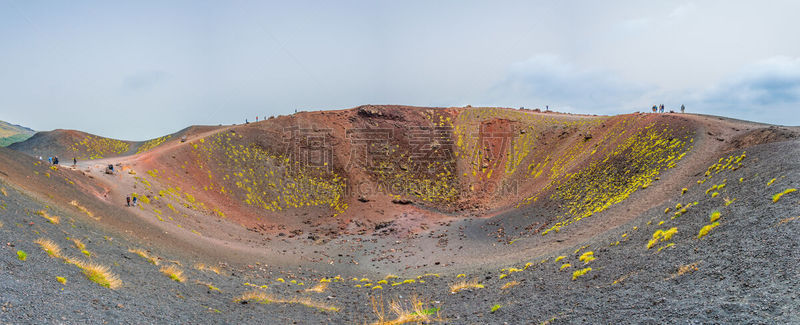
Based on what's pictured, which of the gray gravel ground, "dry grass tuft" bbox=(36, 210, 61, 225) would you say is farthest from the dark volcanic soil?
"dry grass tuft" bbox=(36, 210, 61, 225)

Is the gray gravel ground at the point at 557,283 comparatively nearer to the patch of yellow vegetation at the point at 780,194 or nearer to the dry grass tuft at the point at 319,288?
the patch of yellow vegetation at the point at 780,194

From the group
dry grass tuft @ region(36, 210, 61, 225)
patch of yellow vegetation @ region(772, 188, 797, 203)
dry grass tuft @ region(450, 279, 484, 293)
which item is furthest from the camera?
dry grass tuft @ region(36, 210, 61, 225)

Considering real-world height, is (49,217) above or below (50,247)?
above

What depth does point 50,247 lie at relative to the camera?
1162cm

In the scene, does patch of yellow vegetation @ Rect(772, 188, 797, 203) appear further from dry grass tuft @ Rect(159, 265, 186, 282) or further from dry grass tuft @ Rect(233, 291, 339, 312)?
dry grass tuft @ Rect(159, 265, 186, 282)

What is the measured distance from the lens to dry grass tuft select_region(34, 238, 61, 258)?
11.2 meters

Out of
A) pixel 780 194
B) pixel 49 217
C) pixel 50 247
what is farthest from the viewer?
pixel 49 217

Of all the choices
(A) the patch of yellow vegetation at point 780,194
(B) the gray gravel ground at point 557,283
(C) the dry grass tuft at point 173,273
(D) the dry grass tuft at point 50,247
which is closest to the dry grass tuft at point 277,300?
(B) the gray gravel ground at point 557,283

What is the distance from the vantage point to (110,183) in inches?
1075

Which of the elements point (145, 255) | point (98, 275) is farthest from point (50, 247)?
point (145, 255)

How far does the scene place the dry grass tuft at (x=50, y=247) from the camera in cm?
A: 1123

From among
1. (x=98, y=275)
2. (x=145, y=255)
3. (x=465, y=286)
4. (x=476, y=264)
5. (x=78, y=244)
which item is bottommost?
(x=476, y=264)

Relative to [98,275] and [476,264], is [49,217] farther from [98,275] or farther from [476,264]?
[476,264]

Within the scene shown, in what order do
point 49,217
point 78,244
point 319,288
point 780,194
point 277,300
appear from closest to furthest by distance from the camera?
point 780,194, point 277,300, point 78,244, point 49,217, point 319,288
